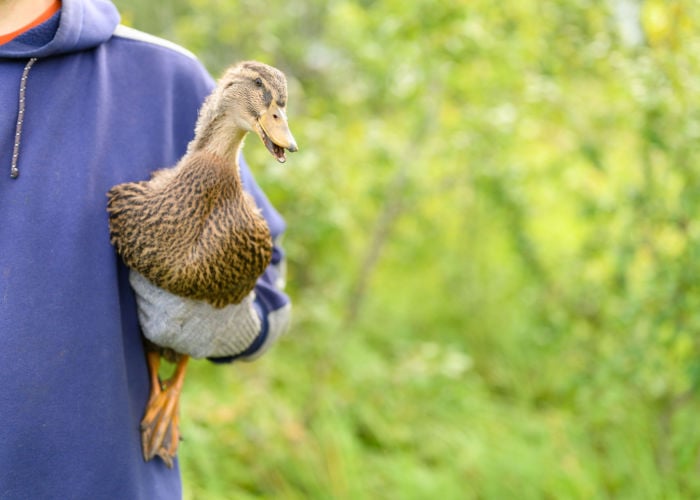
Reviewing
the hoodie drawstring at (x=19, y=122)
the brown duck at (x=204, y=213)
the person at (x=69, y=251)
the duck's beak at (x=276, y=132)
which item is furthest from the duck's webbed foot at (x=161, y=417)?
the duck's beak at (x=276, y=132)

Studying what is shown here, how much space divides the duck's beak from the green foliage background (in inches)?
61.9

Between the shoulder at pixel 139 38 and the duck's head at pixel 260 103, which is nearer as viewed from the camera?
the duck's head at pixel 260 103

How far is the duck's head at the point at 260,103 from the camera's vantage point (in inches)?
43.9

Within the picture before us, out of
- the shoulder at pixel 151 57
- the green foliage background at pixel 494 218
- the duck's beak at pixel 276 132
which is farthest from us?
the green foliage background at pixel 494 218

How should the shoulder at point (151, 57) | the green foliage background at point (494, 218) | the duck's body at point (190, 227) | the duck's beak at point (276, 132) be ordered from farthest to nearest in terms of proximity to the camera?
the green foliage background at point (494, 218) → the shoulder at point (151, 57) → the duck's body at point (190, 227) → the duck's beak at point (276, 132)

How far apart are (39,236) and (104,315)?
0.17 m

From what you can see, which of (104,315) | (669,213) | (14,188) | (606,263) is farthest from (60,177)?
(606,263)

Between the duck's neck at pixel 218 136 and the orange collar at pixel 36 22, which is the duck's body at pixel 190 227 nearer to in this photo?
the duck's neck at pixel 218 136

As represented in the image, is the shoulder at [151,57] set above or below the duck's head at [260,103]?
above

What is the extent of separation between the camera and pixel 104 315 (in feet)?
4.09

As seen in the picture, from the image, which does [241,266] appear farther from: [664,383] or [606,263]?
[606,263]

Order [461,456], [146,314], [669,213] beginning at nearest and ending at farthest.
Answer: [146,314]
[669,213]
[461,456]

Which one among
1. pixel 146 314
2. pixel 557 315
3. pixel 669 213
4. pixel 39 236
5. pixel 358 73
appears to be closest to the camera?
pixel 39 236

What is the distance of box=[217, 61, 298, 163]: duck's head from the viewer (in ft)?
3.66
